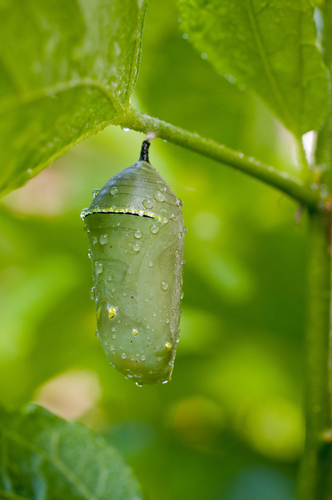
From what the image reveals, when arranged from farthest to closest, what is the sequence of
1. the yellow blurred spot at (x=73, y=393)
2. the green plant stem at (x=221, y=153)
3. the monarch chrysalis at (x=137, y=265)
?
the yellow blurred spot at (x=73, y=393)
the monarch chrysalis at (x=137, y=265)
the green plant stem at (x=221, y=153)

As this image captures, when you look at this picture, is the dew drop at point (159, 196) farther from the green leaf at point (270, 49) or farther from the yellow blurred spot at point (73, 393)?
the yellow blurred spot at point (73, 393)

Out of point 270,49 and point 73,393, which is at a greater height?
point 270,49

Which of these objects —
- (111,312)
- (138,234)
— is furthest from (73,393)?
(138,234)

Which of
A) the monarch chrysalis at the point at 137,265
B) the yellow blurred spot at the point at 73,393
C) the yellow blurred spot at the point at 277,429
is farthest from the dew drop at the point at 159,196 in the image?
the yellow blurred spot at the point at 73,393

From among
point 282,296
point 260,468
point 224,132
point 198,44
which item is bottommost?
point 260,468

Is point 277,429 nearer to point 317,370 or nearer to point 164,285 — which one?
point 317,370

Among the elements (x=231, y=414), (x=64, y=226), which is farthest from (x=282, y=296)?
(x=64, y=226)

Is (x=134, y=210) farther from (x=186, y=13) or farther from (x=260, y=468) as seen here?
(x=260, y=468)
